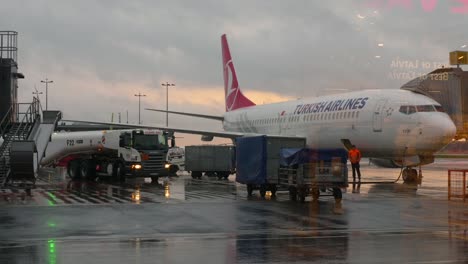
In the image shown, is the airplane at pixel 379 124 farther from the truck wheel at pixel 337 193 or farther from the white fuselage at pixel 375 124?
the truck wheel at pixel 337 193

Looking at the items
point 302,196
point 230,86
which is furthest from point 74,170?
point 302,196

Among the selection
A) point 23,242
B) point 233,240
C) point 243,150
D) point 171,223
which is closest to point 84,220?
point 171,223

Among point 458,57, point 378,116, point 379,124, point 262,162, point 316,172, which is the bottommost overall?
point 316,172

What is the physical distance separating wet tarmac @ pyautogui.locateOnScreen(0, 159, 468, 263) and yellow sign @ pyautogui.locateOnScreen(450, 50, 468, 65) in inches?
456

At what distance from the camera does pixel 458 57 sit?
30625 mm

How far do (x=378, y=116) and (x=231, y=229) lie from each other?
17.0 metres

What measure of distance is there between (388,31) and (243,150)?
42.2ft

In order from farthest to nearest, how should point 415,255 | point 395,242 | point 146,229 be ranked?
point 146,229
point 395,242
point 415,255

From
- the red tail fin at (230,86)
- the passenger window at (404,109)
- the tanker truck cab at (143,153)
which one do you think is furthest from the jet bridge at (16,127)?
the red tail fin at (230,86)

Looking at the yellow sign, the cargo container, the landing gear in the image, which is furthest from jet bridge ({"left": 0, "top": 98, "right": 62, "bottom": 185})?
the yellow sign

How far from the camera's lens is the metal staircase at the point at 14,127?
76.7ft

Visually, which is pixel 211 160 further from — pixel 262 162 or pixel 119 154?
pixel 262 162

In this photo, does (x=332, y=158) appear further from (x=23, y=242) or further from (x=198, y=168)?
(x=198, y=168)

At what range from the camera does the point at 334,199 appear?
66.8 ft
